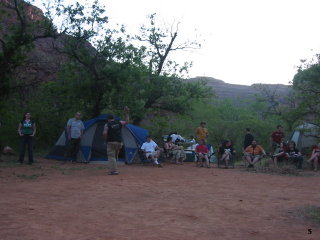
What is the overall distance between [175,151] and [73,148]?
12.0ft

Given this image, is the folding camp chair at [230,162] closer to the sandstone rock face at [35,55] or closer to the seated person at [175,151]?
the seated person at [175,151]

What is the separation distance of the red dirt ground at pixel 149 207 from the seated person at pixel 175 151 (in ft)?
15.0

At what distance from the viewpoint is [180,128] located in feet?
106

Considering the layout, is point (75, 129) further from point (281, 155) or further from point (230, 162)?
point (281, 155)

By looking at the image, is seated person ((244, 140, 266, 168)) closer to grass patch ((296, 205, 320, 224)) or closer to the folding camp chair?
the folding camp chair

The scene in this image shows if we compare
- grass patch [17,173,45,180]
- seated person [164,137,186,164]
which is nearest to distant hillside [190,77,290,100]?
seated person [164,137,186,164]

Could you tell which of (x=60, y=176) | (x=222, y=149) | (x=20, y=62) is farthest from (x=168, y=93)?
(x=60, y=176)

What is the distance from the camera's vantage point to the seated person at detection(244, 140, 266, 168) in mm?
13766

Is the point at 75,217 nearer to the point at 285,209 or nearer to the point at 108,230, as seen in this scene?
the point at 108,230

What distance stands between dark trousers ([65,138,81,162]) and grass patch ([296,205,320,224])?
8.67 metres

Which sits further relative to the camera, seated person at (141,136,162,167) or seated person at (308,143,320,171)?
seated person at (141,136,162,167)

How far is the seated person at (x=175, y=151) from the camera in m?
15.1

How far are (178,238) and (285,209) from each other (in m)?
2.55

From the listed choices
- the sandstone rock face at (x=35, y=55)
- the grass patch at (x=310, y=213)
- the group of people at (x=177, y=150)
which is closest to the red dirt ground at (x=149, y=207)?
the grass patch at (x=310, y=213)
